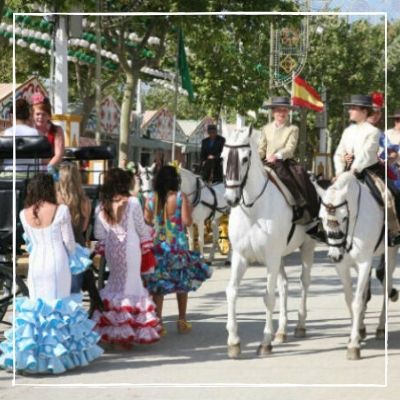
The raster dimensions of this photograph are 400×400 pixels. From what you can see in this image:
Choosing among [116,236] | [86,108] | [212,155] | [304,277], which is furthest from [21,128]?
[212,155]

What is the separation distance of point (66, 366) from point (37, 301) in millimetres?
627

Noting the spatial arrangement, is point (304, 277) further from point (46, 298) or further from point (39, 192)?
point (39, 192)

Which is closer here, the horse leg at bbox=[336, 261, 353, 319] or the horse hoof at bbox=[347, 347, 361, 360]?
the horse hoof at bbox=[347, 347, 361, 360]

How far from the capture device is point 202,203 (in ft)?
63.8

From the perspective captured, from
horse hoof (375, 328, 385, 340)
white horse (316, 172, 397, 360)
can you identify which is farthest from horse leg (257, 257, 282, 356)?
horse hoof (375, 328, 385, 340)

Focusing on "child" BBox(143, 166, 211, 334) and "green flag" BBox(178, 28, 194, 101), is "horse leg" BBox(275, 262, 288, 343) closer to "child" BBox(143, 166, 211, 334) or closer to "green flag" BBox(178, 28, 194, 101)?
"child" BBox(143, 166, 211, 334)

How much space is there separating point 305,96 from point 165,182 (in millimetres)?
1826

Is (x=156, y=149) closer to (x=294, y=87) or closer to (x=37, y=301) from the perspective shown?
(x=294, y=87)

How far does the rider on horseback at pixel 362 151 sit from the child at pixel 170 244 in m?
1.95

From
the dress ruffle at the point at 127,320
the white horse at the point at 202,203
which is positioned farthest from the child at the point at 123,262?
the white horse at the point at 202,203

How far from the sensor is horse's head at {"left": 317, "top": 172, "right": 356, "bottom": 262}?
9945 mm

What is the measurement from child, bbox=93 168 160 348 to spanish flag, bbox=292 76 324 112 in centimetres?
187

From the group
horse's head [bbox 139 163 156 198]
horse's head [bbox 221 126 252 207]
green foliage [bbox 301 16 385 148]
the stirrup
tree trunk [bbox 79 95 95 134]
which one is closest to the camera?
horse's head [bbox 221 126 252 207]

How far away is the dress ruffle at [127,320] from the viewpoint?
10297 mm
